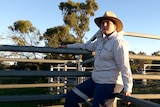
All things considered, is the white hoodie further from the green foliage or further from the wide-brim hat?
the green foliage

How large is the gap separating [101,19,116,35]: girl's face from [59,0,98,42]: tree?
27768mm

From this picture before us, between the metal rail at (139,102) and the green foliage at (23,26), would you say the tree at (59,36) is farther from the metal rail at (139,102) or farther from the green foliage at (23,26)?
the metal rail at (139,102)

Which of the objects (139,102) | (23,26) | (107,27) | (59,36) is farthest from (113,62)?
(23,26)

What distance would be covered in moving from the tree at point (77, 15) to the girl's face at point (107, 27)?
27.8 metres

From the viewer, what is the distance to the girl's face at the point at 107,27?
113 inches

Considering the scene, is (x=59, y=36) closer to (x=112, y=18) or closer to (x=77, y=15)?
(x=77, y=15)

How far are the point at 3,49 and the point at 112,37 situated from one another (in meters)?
0.97

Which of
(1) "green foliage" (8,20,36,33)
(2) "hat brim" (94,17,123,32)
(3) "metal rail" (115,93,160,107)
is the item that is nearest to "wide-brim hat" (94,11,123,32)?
(2) "hat brim" (94,17,123,32)

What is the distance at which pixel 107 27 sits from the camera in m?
2.89

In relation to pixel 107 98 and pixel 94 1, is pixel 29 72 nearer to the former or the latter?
pixel 107 98

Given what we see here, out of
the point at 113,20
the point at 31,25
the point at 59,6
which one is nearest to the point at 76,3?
the point at 59,6

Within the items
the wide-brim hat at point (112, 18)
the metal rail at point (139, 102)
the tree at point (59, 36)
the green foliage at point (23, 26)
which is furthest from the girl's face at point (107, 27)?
the green foliage at point (23, 26)

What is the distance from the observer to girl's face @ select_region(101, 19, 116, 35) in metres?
2.87

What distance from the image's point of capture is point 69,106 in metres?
2.96
